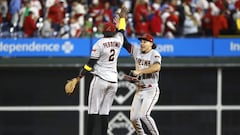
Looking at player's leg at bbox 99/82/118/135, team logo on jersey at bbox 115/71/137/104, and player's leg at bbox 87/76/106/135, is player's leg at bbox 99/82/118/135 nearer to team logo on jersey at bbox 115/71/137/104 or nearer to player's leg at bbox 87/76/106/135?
player's leg at bbox 87/76/106/135

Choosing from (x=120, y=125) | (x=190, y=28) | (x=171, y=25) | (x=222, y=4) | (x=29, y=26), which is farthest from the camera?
(x=222, y=4)

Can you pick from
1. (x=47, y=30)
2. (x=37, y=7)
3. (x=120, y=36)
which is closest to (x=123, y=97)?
(x=47, y=30)

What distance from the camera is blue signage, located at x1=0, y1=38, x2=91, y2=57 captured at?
1304cm

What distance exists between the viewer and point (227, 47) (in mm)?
13430

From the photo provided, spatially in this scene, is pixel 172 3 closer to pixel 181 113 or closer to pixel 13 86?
pixel 181 113

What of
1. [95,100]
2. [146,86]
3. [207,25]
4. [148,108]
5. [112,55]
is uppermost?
[207,25]

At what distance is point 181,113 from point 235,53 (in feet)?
5.15

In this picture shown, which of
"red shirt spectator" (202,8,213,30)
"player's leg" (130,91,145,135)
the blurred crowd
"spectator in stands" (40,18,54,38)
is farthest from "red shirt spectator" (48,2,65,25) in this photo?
"player's leg" (130,91,145,135)

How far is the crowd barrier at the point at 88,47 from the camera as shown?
13.1 m

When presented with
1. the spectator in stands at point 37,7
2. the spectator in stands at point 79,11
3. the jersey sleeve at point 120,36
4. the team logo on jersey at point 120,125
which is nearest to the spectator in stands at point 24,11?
the spectator in stands at point 37,7

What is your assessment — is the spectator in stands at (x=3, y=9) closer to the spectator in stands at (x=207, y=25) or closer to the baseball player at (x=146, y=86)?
the spectator in stands at (x=207, y=25)

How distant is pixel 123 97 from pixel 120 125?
543 mm

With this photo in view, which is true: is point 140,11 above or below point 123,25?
above

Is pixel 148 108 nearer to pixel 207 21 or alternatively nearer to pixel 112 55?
pixel 112 55
